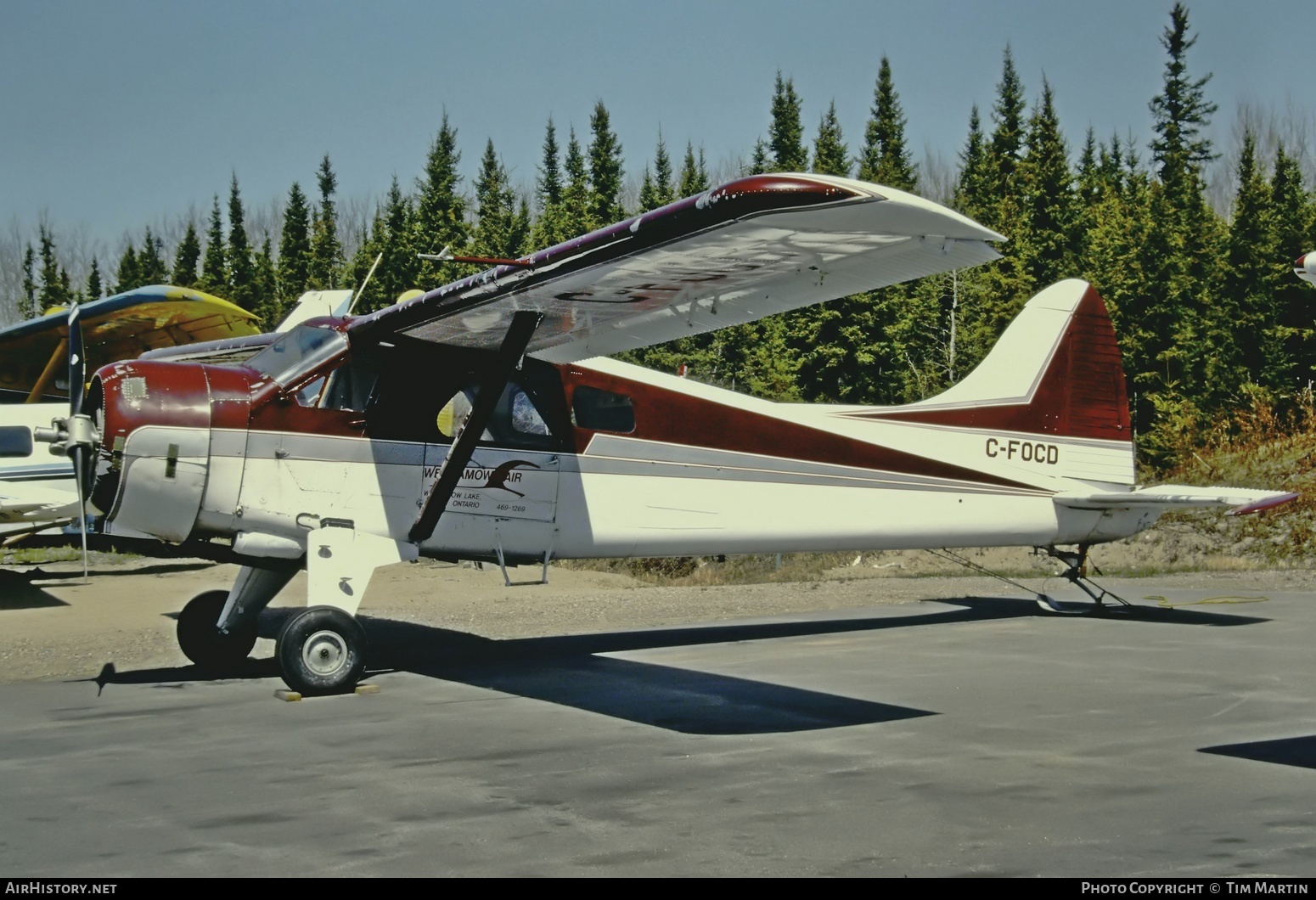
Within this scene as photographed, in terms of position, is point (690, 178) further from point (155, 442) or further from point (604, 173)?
point (155, 442)

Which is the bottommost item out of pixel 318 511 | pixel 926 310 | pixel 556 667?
pixel 556 667

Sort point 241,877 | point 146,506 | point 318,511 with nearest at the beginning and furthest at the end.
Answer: point 241,877 < point 146,506 < point 318,511

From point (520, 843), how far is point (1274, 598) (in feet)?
40.5

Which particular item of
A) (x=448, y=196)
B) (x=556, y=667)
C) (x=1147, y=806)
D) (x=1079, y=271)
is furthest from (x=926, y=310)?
(x=1147, y=806)

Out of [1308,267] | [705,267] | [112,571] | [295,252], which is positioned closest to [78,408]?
[705,267]

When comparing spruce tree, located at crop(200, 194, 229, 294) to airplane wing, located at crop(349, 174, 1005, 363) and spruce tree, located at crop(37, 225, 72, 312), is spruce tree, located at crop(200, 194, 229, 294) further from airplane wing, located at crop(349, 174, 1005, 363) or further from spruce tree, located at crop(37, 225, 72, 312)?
airplane wing, located at crop(349, 174, 1005, 363)

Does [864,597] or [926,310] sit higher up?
[926,310]

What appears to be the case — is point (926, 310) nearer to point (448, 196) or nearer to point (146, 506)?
point (448, 196)

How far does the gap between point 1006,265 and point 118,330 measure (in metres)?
39.2

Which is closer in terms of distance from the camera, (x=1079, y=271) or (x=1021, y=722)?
(x=1021, y=722)

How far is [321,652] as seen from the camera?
8.91m

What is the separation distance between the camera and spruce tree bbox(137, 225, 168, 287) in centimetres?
8306

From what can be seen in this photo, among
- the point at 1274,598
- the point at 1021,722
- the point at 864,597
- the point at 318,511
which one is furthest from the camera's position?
the point at 864,597

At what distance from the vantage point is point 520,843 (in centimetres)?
491
